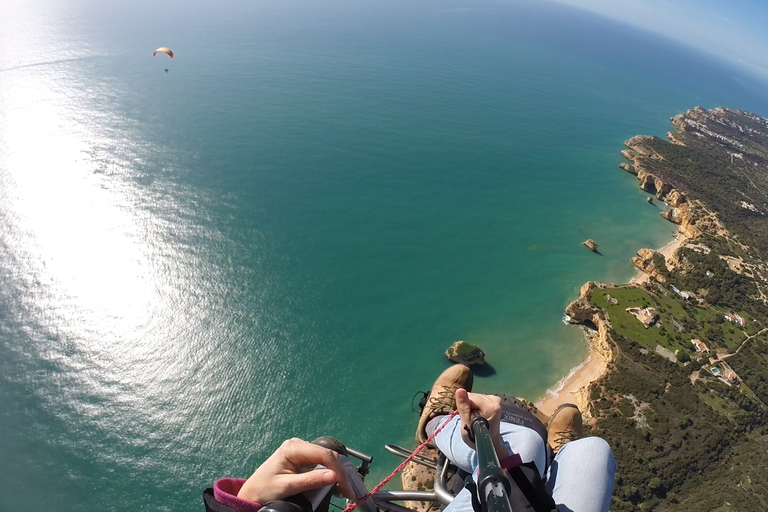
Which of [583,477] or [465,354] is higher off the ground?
[583,477]

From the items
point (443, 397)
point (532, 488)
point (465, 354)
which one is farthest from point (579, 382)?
point (532, 488)

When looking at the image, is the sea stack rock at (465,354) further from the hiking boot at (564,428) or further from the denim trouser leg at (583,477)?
the denim trouser leg at (583,477)

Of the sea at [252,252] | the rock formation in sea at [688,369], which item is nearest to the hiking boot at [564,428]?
the sea at [252,252]

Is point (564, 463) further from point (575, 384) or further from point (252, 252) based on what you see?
point (252, 252)

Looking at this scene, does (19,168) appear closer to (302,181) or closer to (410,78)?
(302,181)

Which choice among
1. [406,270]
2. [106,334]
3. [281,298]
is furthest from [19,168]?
[406,270]
